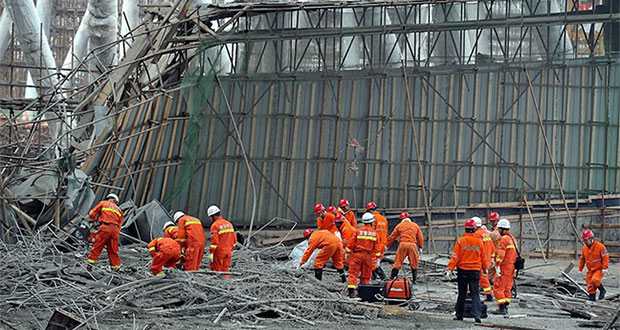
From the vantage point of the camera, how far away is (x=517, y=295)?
19.1m

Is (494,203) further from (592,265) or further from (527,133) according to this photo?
(592,265)

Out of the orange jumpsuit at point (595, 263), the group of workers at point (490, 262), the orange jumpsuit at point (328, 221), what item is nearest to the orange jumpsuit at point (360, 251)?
the group of workers at point (490, 262)

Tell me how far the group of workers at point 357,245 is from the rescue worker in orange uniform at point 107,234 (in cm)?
345

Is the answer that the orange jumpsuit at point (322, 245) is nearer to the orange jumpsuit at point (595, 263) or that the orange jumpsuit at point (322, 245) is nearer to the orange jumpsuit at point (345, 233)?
the orange jumpsuit at point (345, 233)

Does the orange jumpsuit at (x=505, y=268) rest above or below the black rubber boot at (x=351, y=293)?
above

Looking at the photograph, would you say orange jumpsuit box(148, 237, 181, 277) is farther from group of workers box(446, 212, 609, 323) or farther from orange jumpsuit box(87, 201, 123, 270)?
group of workers box(446, 212, 609, 323)

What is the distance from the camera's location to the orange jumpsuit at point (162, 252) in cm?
1558

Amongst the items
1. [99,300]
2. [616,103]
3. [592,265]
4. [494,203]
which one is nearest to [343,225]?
[592,265]

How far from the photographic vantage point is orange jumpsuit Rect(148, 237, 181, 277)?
51.1 feet

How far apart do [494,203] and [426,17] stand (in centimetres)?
585

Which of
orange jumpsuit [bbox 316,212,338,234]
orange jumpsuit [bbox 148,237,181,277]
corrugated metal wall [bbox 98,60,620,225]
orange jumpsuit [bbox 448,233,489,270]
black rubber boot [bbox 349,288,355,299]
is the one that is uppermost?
corrugated metal wall [bbox 98,60,620,225]

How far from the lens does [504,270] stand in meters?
16.4

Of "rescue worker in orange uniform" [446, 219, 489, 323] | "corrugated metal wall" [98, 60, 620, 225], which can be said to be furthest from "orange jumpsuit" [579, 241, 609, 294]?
"corrugated metal wall" [98, 60, 620, 225]

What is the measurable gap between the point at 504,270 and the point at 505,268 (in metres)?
0.05
